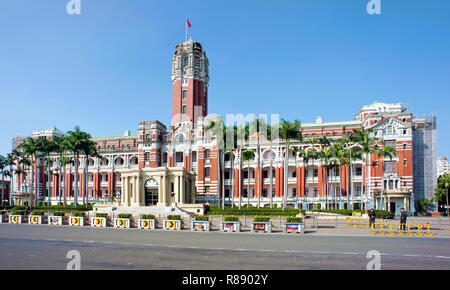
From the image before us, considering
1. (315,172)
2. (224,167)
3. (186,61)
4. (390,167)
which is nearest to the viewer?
(390,167)

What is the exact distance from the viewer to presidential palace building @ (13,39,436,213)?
62.1 metres

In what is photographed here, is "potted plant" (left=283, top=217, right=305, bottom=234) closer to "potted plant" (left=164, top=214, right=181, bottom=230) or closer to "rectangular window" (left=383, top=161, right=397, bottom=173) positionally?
"potted plant" (left=164, top=214, right=181, bottom=230)

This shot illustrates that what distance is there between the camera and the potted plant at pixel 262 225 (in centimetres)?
3137

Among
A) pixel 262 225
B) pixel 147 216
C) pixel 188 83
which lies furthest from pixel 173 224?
pixel 188 83

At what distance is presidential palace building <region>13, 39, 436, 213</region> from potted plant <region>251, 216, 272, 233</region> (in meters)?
23.3

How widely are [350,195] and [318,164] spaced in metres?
8.38

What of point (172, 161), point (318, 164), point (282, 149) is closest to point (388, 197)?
point (318, 164)

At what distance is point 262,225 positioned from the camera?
31.7m

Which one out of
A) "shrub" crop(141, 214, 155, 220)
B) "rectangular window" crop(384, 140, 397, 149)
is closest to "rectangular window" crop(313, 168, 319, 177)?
"rectangular window" crop(384, 140, 397, 149)

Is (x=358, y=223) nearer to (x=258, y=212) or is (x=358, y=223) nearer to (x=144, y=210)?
(x=258, y=212)

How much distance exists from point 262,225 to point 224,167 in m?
44.6

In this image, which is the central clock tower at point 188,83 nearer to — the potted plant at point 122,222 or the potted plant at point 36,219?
the potted plant at point 36,219

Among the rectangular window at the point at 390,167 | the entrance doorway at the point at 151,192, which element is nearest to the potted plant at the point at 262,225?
the entrance doorway at the point at 151,192

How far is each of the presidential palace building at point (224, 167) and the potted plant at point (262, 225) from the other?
2333 cm
